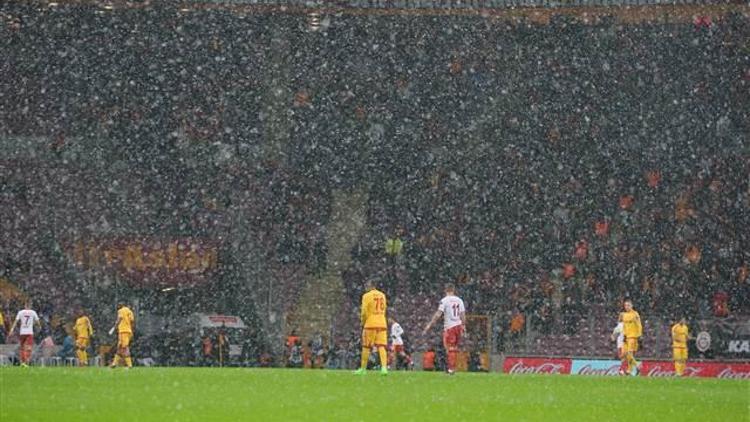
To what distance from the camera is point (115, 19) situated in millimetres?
48469

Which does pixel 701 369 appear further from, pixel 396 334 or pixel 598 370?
pixel 396 334

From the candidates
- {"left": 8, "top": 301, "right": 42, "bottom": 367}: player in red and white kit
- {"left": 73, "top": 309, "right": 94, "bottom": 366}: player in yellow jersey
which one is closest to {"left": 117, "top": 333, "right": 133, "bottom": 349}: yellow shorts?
{"left": 8, "top": 301, "right": 42, "bottom": 367}: player in red and white kit

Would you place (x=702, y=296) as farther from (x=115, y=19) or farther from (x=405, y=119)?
(x=115, y=19)

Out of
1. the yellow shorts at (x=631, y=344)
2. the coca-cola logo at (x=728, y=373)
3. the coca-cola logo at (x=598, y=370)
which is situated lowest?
the coca-cola logo at (x=728, y=373)

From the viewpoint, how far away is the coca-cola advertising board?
3873cm

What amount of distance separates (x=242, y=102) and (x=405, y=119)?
18.8 ft

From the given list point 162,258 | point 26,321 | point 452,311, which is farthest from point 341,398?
point 162,258

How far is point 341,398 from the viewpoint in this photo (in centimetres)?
1828

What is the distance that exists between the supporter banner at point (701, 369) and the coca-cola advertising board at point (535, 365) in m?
2.19

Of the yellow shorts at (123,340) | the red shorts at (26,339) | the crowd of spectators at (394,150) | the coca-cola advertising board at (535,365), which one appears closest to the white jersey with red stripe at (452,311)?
the yellow shorts at (123,340)

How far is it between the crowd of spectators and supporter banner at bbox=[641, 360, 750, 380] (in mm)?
4952

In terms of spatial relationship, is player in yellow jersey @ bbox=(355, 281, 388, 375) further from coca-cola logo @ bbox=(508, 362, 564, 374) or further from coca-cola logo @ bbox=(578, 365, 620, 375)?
coca-cola logo @ bbox=(578, 365, 620, 375)

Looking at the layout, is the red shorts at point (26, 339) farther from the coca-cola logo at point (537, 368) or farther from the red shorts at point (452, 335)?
the coca-cola logo at point (537, 368)

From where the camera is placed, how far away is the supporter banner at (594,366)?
38406 millimetres
